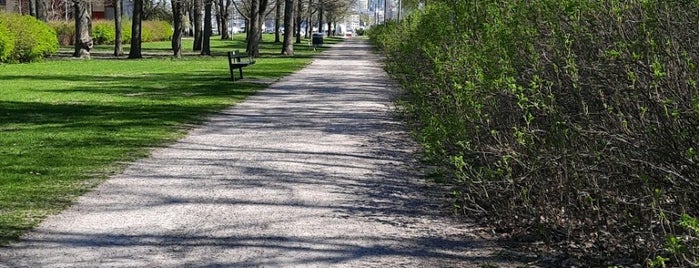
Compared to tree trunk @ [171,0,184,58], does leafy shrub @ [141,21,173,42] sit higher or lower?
lower

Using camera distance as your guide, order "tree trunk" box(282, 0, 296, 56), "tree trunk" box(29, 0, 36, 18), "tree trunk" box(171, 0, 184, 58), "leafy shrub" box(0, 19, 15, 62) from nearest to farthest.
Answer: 1. "leafy shrub" box(0, 19, 15, 62)
2. "tree trunk" box(171, 0, 184, 58)
3. "tree trunk" box(282, 0, 296, 56)
4. "tree trunk" box(29, 0, 36, 18)

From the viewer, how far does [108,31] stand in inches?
2621

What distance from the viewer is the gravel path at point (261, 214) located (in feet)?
19.3

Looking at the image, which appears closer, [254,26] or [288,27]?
[254,26]

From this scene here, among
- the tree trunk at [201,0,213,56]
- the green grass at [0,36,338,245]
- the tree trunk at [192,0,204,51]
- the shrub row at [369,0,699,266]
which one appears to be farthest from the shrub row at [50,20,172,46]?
the shrub row at [369,0,699,266]

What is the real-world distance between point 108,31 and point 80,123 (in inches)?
2159

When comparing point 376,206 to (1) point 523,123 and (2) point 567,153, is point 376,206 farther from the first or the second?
(2) point 567,153

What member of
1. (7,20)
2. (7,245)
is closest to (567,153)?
(7,245)

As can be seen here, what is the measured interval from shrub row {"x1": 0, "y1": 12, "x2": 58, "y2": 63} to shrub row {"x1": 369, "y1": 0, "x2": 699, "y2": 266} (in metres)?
30.5

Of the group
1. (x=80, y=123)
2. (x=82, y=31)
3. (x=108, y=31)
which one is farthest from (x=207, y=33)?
(x=80, y=123)

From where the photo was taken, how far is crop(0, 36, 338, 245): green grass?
26.4 feet

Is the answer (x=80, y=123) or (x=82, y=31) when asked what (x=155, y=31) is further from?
(x=80, y=123)

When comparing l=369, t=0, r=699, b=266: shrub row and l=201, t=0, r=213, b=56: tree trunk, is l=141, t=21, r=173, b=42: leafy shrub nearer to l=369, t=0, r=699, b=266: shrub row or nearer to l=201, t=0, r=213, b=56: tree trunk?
l=201, t=0, r=213, b=56: tree trunk

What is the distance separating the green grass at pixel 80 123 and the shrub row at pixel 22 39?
694cm
